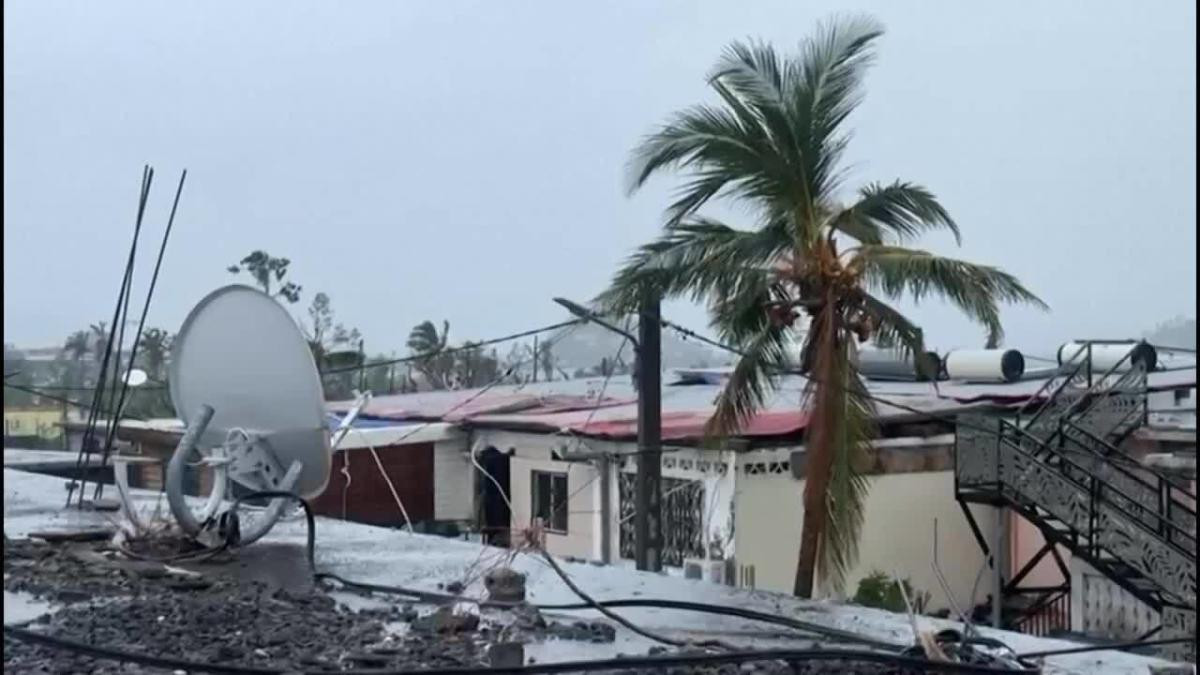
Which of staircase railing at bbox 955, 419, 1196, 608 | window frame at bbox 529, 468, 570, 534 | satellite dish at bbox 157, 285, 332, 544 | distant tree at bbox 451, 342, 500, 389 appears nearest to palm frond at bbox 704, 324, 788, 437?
staircase railing at bbox 955, 419, 1196, 608

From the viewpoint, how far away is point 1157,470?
723 inches

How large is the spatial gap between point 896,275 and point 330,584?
8.91 m

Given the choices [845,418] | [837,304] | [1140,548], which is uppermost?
[837,304]

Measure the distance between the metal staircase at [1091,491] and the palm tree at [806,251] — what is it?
314cm

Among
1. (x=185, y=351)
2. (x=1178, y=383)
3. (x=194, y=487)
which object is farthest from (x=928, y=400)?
(x=185, y=351)

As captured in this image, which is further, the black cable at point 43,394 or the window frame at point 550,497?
the window frame at point 550,497

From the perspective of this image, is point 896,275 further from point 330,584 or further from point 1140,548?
point 330,584

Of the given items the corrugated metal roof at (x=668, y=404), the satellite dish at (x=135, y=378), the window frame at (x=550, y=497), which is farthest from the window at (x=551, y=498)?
the satellite dish at (x=135, y=378)

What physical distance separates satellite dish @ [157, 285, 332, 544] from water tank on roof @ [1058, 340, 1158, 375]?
608 inches

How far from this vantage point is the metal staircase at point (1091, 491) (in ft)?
56.5

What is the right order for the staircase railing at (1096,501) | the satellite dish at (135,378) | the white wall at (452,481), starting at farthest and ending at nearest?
1. the white wall at (452,481)
2. the staircase railing at (1096,501)
3. the satellite dish at (135,378)

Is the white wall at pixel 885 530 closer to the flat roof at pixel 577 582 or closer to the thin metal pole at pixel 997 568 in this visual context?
the thin metal pole at pixel 997 568

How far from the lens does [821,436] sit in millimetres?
16734

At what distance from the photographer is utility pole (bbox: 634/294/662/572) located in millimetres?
15227
